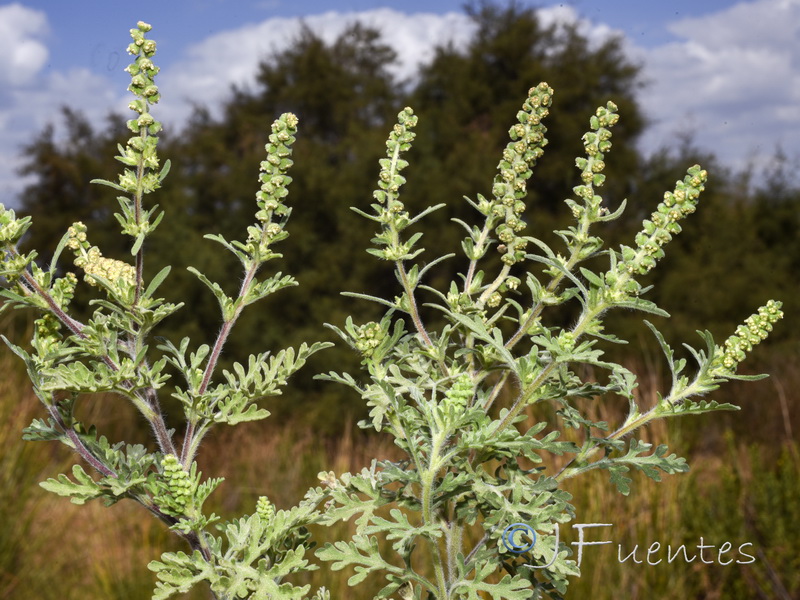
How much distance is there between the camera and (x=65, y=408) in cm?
123

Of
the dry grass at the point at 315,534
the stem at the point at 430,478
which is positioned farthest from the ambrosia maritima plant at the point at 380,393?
the dry grass at the point at 315,534

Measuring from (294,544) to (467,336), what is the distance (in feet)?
1.49

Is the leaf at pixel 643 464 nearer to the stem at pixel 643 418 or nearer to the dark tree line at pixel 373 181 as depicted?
the stem at pixel 643 418

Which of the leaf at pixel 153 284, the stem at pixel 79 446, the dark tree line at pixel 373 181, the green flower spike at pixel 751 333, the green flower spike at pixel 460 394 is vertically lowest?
the stem at pixel 79 446

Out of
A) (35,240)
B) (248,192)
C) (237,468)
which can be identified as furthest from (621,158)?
(35,240)

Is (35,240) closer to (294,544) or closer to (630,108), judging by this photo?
(630,108)

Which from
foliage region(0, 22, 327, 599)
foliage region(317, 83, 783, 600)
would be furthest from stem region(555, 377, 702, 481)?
foliage region(0, 22, 327, 599)

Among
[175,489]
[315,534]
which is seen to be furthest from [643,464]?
[315,534]

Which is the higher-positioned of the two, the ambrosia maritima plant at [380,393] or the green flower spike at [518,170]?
the green flower spike at [518,170]
